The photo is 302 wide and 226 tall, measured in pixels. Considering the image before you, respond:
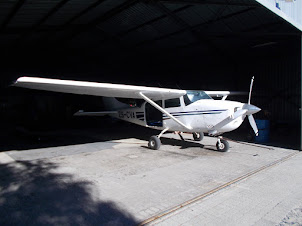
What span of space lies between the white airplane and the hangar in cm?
293

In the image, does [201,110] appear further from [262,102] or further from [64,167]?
[262,102]

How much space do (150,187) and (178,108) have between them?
469 centimetres

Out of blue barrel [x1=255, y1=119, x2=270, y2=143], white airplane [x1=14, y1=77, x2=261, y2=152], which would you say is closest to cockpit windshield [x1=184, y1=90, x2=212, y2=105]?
white airplane [x1=14, y1=77, x2=261, y2=152]

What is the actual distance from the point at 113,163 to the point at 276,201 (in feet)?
14.2

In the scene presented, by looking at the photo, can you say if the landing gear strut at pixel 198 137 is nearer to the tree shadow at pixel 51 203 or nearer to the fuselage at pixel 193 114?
the fuselage at pixel 193 114

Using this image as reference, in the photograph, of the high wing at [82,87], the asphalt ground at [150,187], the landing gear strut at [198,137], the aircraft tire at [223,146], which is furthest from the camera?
the landing gear strut at [198,137]

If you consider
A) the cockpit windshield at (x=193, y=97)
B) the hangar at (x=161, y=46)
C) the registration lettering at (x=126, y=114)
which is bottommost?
the registration lettering at (x=126, y=114)

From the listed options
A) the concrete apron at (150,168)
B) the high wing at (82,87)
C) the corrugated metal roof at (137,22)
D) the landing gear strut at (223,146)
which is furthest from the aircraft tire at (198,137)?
the corrugated metal roof at (137,22)

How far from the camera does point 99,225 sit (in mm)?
3270

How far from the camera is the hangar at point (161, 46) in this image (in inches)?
382

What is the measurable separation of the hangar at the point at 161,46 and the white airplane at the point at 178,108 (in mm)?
2934

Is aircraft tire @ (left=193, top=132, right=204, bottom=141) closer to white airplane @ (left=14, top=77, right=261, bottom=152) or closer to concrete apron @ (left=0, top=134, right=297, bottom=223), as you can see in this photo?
white airplane @ (left=14, top=77, right=261, bottom=152)

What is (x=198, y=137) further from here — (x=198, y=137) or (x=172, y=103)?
(x=172, y=103)

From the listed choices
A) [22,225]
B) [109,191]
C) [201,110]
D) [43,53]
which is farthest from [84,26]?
[22,225]
